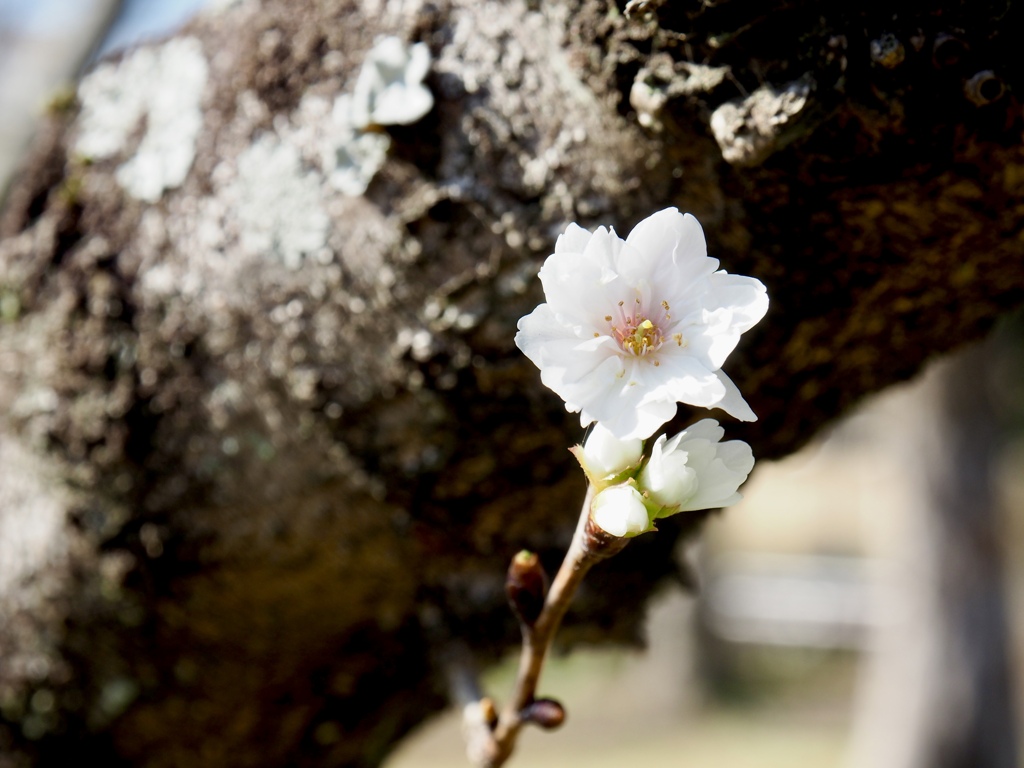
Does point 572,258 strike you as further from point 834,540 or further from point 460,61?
point 834,540

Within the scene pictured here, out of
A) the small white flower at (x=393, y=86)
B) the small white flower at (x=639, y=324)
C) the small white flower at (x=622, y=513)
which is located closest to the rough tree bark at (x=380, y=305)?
the small white flower at (x=393, y=86)

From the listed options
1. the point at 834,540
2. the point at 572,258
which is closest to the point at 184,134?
the point at 572,258

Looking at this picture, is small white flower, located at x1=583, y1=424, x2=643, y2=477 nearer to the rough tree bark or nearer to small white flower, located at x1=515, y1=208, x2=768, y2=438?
small white flower, located at x1=515, y1=208, x2=768, y2=438

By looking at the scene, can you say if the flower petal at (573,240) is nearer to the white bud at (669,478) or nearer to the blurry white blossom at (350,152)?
the white bud at (669,478)

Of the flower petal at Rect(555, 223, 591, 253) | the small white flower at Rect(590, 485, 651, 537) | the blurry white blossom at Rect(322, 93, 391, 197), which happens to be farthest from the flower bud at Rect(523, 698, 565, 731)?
the blurry white blossom at Rect(322, 93, 391, 197)

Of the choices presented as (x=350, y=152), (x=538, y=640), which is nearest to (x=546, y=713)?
(x=538, y=640)

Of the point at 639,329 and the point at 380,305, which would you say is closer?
the point at 639,329

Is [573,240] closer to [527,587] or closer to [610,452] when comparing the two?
[610,452]
